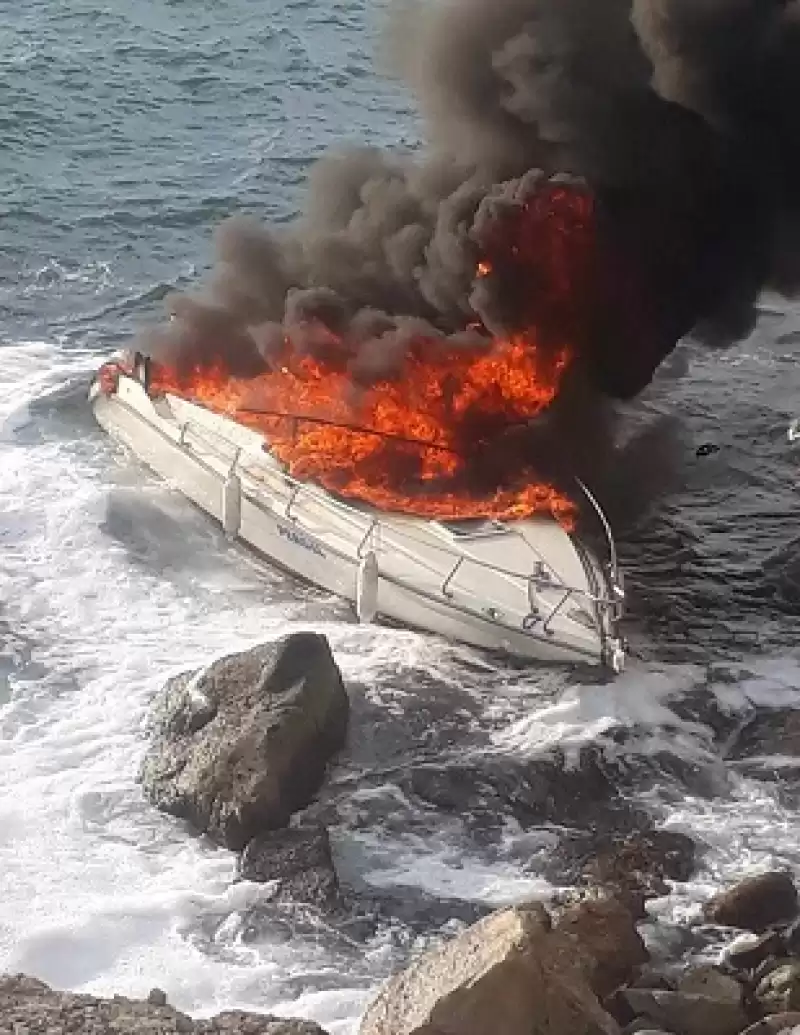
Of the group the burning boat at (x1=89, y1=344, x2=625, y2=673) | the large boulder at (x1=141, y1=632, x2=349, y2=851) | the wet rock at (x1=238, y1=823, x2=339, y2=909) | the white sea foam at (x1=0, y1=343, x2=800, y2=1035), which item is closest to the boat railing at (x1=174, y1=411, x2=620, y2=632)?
the burning boat at (x1=89, y1=344, x2=625, y2=673)

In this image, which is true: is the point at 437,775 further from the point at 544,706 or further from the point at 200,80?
the point at 200,80

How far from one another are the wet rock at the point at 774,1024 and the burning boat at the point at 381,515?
7.75m

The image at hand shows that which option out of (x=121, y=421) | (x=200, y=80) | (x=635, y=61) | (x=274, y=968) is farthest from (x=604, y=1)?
(x=200, y=80)

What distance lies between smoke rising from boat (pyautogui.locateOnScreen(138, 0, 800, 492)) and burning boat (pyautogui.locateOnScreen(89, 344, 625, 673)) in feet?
4.20

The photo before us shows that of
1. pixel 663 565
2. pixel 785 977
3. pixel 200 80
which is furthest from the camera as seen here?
pixel 200 80

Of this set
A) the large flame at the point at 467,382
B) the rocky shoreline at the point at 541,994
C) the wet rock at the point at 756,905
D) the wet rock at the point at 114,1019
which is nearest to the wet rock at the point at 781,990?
the rocky shoreline at the point at 541,994

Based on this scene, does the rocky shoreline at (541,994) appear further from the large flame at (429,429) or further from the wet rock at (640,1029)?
the large flame at (429,429)

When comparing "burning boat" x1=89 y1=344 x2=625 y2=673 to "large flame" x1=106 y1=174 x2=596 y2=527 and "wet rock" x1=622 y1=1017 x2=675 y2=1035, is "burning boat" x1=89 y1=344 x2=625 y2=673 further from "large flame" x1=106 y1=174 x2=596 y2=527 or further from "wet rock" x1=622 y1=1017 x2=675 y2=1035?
"wet rock" x1=622 y1=1017 x2=675 y2=1035

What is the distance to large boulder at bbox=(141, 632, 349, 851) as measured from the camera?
19203 millimetres

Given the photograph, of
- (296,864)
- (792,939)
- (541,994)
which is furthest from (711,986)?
(296,864)

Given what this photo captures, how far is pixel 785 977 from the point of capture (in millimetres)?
15852

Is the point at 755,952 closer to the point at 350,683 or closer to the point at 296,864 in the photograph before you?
the point at 296,864

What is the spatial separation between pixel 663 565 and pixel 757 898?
8.94 m

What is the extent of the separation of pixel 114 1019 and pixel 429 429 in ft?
45.1
